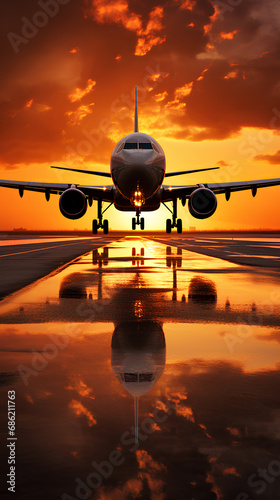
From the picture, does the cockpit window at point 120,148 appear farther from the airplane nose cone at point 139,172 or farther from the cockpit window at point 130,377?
the cockpit window at point 130,377

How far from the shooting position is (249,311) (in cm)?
931

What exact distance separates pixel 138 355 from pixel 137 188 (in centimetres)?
2180

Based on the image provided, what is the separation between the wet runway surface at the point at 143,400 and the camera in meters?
2.89

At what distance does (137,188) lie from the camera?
27.2m

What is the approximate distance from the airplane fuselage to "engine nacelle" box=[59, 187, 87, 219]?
4.26m

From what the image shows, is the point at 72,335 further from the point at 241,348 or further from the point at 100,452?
the point at 100,452

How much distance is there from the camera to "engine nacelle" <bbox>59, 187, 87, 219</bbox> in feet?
102

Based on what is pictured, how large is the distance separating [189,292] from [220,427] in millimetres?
8583

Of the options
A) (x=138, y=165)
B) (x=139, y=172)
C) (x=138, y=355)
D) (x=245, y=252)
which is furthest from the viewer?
(x=245, y=252)

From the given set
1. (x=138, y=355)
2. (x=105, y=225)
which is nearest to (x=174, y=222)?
(x=105, y=225)

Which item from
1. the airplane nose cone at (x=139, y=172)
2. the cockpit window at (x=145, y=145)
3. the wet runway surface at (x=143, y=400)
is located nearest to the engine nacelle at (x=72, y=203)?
the airplane nose cone at (x=139, y=172)

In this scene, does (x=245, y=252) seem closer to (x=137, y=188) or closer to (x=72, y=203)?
(x=137, y=188)

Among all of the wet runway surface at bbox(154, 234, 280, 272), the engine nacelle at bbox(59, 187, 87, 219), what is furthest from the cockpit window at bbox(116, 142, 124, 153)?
the wet runway surface at bbox(154, 234, 280, 272)

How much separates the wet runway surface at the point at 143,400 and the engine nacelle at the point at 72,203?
21925 millimetres
